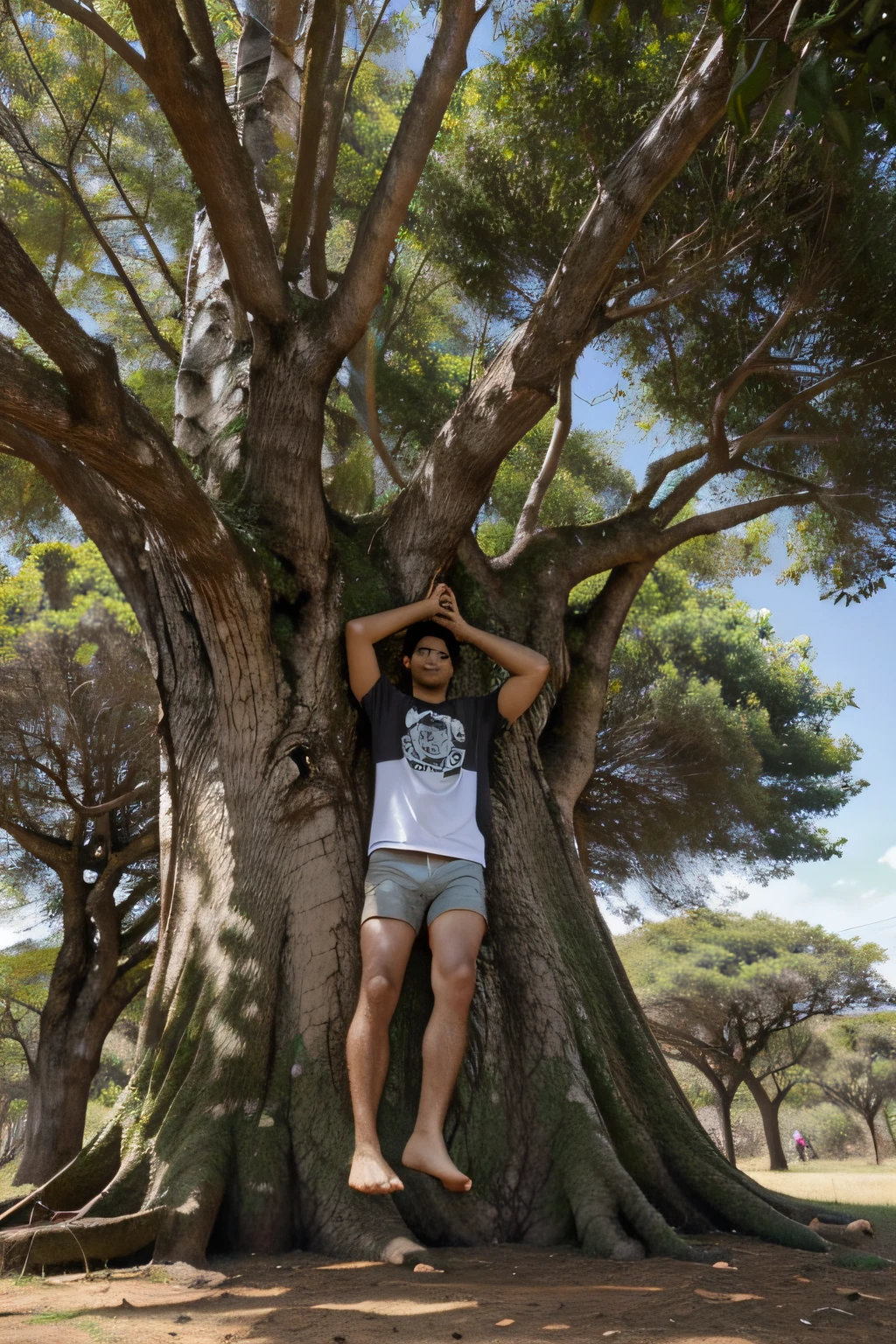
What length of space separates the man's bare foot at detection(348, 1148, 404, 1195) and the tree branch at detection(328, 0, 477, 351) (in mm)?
3676

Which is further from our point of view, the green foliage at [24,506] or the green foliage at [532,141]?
the green foliage at [24,506]

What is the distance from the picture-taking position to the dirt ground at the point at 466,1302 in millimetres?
2082

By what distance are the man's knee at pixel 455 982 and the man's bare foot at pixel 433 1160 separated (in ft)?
1.54

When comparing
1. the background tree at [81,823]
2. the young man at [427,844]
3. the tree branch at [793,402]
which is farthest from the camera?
the background tree at [81,823]

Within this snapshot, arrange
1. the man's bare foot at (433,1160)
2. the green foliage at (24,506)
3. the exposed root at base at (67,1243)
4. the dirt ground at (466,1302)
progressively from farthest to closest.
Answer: the green foliage at (24,506), the man's bare foot at (433,1160), the exposed root at base at (67,1243), the dirt ground at (466,1302)

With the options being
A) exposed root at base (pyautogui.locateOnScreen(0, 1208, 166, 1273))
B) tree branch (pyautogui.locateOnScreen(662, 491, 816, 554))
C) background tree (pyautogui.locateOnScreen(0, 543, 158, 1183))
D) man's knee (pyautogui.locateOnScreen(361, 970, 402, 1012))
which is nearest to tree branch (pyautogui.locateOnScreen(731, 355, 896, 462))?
tree branch (pyautogui.locateOnScreen(662, 491, 816, 554))

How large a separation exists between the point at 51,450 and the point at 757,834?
954cm

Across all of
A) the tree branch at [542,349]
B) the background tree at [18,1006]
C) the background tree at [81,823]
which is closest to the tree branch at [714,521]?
the tree branch at [542,349]

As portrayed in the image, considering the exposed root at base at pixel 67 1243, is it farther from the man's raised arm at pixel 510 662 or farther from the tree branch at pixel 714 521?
the tree branch at pixel 714 521

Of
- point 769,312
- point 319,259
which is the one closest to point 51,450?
point 319,259

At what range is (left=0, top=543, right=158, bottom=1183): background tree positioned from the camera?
390 inches

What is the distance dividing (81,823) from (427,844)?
7.94m

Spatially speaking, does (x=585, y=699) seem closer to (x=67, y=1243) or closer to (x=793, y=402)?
(x=793, y=402)

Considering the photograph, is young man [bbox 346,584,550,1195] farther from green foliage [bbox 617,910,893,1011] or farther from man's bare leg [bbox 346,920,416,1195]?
green foliage [bbox 617,910,893,1011]
